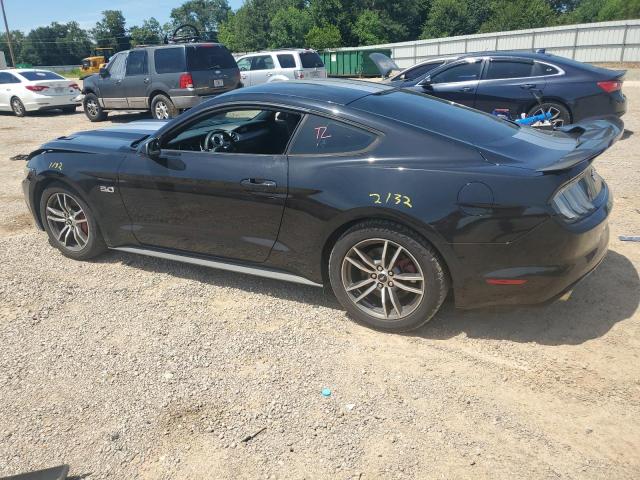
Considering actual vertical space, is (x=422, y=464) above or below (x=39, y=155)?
below

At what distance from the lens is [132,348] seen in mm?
3531

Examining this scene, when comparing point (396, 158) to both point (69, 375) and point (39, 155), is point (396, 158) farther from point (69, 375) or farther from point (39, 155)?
point (39, 155)

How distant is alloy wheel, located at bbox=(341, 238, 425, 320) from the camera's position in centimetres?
338

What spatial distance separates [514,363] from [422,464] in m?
1.04

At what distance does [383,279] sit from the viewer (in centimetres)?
346

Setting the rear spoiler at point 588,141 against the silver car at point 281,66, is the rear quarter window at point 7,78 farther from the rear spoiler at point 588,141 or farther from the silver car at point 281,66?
the rear spoiler at point 588,141

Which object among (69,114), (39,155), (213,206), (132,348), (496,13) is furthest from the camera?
(496,13)

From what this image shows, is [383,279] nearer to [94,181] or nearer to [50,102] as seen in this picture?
[94,181]

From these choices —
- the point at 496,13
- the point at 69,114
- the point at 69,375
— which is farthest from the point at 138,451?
the point at 496,13

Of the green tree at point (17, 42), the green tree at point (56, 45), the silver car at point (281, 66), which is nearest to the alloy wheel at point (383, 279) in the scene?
the silver car at point (281, 66)

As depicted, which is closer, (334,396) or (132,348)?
(334,396)

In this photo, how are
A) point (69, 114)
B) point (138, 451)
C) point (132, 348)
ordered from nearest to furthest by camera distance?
1. point (138, 451)
2. point (132, 348)
3. point (69, 114)

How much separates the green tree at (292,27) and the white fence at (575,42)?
72.8 ft

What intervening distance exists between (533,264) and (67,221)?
12.8 feet
